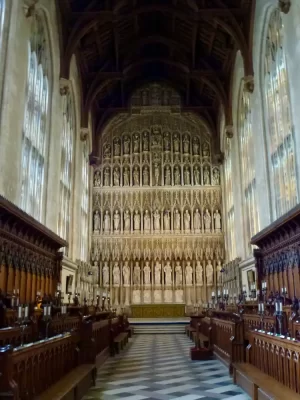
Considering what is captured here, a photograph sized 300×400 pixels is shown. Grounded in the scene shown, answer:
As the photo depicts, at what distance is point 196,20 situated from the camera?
20.2 metres

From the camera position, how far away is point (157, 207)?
89.1 ft

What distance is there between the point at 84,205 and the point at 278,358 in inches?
→ 829

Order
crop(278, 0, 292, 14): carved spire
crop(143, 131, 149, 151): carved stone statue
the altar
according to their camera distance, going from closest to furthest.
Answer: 1. crop(278, 0, 292, 14): carved spire
2. the altar
3. crop(143, 131, 149, 151): carved stone statue

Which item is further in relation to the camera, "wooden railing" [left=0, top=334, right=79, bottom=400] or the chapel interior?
the chapel interior

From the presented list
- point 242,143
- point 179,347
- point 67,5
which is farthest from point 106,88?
point 179,347

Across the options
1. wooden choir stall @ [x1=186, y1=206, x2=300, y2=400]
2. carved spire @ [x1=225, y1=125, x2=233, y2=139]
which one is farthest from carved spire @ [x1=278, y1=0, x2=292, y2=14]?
carved spire @ [x1=225, y1=125, x2=233, y2=139]

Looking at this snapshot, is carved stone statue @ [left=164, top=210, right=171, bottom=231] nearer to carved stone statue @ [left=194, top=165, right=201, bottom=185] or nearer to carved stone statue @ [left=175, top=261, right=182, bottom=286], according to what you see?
carved stone statue @ [left=175, top=261, right=182, bottom=286]

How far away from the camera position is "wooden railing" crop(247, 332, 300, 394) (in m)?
4.76

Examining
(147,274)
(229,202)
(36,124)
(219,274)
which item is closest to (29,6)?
(36,124)

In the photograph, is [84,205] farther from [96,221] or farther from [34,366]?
[34,366]

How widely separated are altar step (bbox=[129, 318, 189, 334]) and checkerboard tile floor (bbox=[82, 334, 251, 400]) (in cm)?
879

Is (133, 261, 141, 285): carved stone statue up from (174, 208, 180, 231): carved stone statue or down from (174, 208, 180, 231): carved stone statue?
down

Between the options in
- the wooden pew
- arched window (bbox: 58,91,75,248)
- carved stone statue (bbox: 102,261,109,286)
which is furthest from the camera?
carved stone statue (bbox: 102,261,109,286)

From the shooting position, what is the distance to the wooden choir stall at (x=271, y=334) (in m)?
5.04
